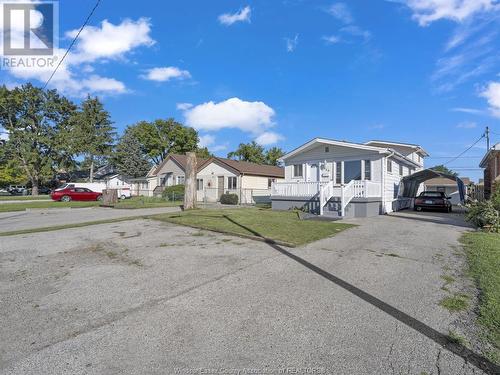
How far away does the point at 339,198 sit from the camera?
14234mm

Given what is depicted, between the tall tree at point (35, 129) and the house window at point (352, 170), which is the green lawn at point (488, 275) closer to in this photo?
the house window at point (352, 170)

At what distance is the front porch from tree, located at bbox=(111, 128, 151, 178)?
38581 mm

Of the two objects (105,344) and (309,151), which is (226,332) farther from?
(309,151)

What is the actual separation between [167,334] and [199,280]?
1.74 m

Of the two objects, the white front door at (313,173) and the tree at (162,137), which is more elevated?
the tree at (162,137)

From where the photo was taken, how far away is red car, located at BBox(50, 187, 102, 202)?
26745 millimetres

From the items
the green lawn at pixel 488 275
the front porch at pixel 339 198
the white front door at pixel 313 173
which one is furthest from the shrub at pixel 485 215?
the white front door at pixel 313 173

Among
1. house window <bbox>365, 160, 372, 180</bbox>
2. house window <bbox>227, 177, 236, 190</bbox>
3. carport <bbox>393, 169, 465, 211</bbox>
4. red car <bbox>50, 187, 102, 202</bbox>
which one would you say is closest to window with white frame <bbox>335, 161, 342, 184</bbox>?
house window <bbox>365, 160, 372, 180</bbox>

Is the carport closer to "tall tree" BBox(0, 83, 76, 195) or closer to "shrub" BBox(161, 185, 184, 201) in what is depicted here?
"shrub" BBox(161, 185, 184, 201)

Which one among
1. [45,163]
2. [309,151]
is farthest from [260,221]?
[45,163]

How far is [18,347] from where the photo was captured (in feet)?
9.38

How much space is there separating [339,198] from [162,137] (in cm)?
4784

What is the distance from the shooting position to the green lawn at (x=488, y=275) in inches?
124

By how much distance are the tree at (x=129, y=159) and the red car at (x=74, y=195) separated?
2048 cm
